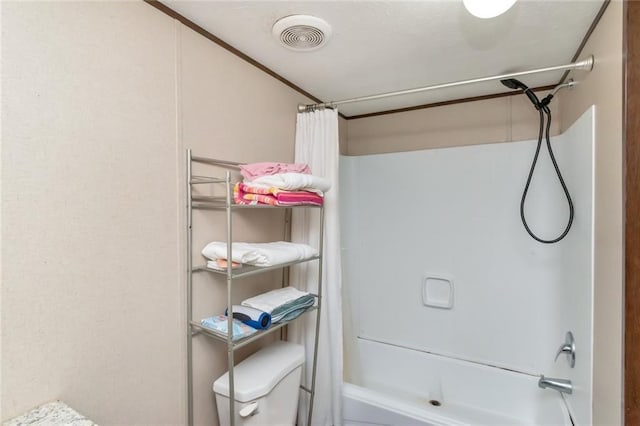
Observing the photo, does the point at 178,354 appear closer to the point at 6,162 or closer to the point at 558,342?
the point at 6,162

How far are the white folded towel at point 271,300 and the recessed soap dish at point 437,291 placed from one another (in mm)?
1191

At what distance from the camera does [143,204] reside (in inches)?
44.7

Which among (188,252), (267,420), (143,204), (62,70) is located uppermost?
(62,70)

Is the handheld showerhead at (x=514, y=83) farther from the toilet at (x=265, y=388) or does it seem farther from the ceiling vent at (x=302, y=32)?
the toilet at (x=265, y=388)

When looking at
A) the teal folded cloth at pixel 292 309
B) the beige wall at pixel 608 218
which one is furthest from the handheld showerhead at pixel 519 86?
the teal folded cloth at pixel 292 309

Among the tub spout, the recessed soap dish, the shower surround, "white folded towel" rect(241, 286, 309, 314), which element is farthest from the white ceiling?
the tub spout

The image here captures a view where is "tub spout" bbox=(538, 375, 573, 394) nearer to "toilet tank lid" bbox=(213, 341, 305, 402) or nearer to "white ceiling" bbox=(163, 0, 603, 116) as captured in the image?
"toilet tank lid" bbox=(213, 341, 305, 402)

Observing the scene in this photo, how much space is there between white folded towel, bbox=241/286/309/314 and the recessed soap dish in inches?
46.9

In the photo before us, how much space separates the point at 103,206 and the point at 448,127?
2231mm

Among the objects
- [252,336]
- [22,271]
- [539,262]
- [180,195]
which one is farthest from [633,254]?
[22,271]

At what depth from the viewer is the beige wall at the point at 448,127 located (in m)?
2.11

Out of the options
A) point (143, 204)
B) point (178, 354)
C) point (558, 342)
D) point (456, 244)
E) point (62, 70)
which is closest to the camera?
point (62, 70)

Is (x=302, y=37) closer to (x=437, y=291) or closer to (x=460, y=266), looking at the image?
(x=460, y=266)

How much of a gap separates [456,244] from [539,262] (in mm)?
514
